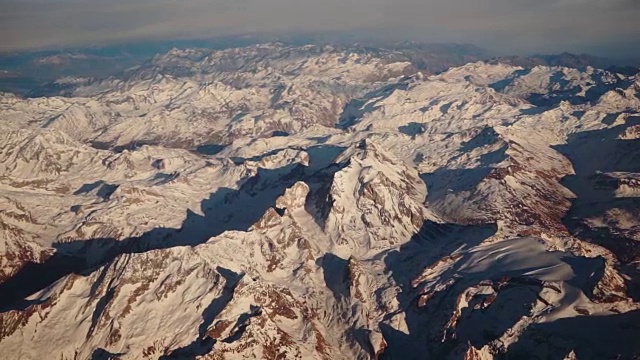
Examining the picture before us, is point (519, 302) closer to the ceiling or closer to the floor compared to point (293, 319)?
closer to the ceiling

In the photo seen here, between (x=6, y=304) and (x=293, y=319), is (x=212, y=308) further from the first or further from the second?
(x=6, y=304)

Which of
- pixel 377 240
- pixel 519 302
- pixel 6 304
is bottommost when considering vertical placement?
pixel 6 304

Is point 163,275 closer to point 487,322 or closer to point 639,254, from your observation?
point 487,322

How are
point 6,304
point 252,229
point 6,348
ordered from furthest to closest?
point 6,304 → point 252,229 → point 6,348

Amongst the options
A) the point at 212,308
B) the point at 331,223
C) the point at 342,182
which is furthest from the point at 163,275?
the point at 342,182

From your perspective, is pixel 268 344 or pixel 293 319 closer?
pixel 268 344

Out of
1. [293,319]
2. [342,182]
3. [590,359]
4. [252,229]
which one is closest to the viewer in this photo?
[590,359]

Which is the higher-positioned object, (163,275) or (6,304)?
(163,275)

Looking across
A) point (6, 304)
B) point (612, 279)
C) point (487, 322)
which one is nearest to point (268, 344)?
point (487, 322)

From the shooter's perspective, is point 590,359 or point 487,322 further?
point 487,322
